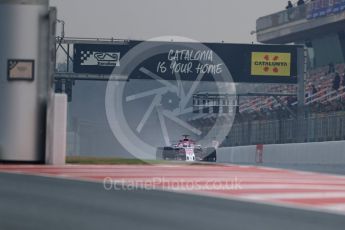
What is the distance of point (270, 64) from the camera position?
201 ft

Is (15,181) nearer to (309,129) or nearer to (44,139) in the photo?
(44,139)

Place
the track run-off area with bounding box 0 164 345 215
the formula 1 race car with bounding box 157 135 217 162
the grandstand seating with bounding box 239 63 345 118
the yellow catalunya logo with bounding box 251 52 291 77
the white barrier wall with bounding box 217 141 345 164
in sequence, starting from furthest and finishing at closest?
1. the yellow catalunya logo with bounding box 251 52 291 77
2. the grandstand seating with bounding box 239 63 345 118
3. the formula 1 race car with bounding box 157 135 217 162
4. the white barrier wall with bounding box 217 141 345 164
5. the track run-off area with bounding box 0 164 345 215

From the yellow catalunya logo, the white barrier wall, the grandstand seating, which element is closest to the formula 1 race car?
the white barrier wall

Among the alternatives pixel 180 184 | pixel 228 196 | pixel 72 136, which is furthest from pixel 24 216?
pixel 72 136

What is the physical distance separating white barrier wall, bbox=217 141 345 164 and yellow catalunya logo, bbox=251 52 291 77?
25199 mm

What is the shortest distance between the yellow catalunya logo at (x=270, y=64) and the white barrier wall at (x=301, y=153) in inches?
992

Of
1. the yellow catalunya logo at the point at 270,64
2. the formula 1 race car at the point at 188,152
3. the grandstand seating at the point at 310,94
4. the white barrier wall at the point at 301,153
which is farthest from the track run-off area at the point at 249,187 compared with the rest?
the yellow catalunya logo at the point at 270,64

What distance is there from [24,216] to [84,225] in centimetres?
70

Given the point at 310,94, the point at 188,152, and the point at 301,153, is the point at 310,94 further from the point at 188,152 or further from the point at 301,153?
the point at 301,153

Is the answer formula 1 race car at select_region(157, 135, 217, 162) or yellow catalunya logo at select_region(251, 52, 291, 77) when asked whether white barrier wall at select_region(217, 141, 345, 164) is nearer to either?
formula 1 race car at select_region(157, 135, 217, 162)

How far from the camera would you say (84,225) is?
23.0ft

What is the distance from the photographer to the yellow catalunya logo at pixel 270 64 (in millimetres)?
61688

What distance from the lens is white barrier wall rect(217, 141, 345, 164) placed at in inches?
991

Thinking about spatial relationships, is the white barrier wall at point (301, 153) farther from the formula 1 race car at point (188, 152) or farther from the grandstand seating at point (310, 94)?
the grandstand seating at point (310, 94)
